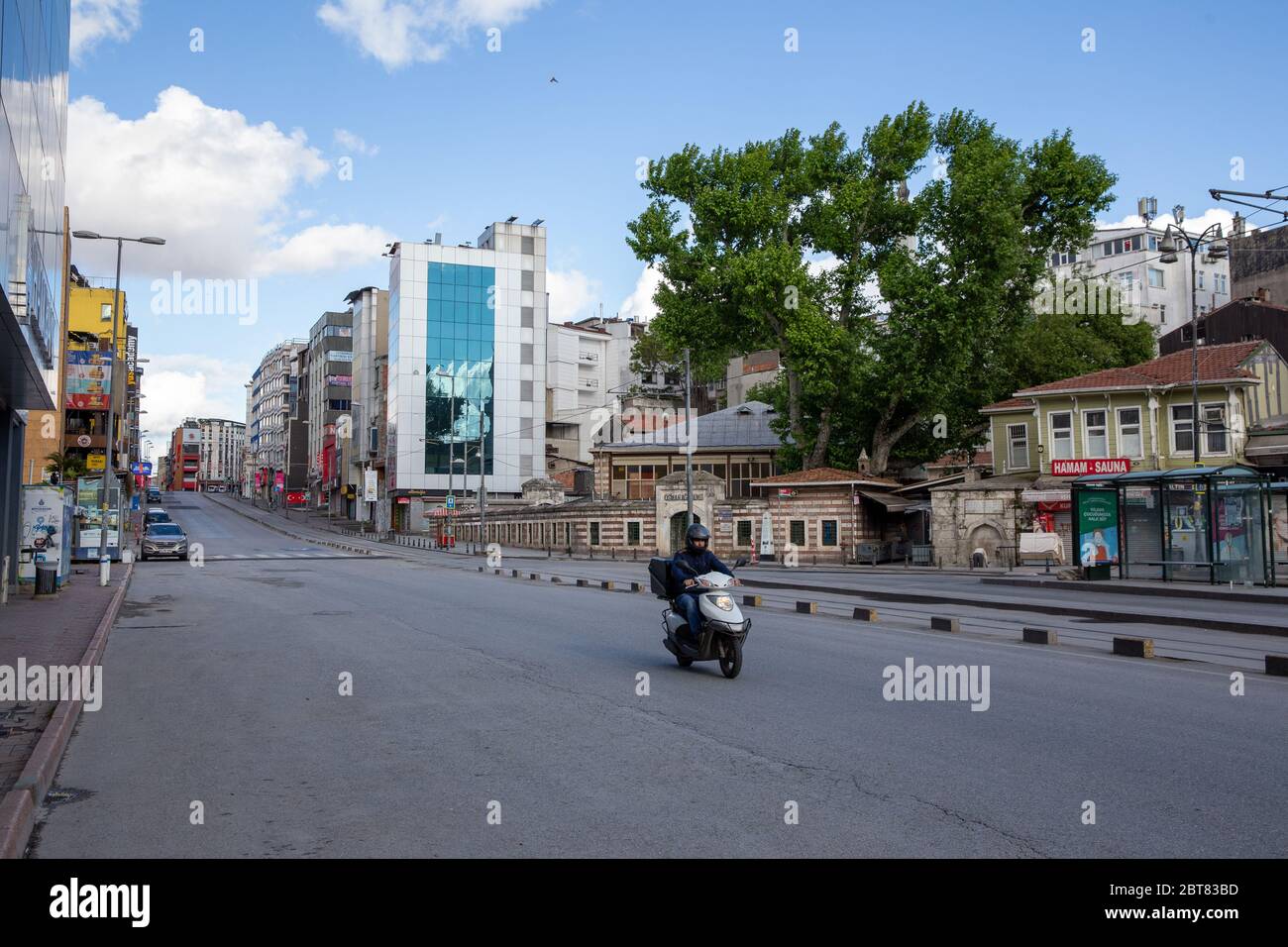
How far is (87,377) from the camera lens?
51031 millimetres

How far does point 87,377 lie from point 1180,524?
48371 mm

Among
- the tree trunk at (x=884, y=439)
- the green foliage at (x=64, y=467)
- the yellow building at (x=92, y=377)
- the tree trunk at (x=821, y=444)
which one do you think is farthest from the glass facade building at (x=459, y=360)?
the tree trunk at (x=884, y=439)

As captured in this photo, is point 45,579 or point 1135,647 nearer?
point 1135,647

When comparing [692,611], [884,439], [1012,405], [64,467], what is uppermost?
[1012,405]

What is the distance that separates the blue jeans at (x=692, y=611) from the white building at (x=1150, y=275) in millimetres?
74494

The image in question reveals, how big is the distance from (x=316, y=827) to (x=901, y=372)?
4429 cm

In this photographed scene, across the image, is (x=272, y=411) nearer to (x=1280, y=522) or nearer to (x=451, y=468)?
(x=451, y=468)

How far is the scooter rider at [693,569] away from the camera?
1077 centimetres

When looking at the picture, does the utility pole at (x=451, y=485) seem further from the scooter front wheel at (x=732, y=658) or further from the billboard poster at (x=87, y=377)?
the scooter front wheel at (x=732, y=658)

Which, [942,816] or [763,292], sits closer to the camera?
[942,816]

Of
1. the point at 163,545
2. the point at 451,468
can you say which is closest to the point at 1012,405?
the point at 163,545

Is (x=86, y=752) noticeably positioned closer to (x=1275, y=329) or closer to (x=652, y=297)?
(x=652, y=297)

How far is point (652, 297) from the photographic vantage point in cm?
4988

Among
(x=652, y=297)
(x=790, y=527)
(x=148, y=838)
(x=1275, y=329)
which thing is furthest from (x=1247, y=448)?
(x=148, y=838)
